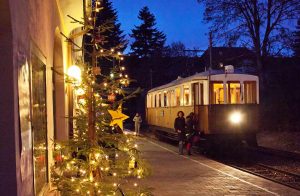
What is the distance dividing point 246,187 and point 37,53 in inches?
266

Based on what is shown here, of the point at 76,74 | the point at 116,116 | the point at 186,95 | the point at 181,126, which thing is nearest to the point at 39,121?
the point at 116,116

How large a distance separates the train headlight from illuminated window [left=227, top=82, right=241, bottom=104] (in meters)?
0.54

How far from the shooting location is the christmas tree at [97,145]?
5.61 metres

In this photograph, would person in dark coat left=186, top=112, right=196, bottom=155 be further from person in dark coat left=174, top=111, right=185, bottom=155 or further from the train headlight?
the train headlight

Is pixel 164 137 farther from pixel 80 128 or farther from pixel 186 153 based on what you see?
pixel 80 128

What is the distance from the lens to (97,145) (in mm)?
5688

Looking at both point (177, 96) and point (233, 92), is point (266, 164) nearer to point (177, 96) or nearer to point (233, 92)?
point (233, 92)

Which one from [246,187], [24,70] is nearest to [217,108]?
[246,187]

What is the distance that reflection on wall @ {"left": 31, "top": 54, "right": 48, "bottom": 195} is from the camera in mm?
5316

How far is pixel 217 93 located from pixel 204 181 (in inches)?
320

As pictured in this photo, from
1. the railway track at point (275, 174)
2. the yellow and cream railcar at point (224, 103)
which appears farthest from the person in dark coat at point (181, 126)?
the railway track at point (275, 174)

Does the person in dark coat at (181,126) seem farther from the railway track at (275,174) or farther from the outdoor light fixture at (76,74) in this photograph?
the outdoor light fixture at (76,74)

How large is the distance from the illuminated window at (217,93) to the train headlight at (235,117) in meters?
0.68

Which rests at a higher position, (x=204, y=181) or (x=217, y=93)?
(x=217, y=93)
